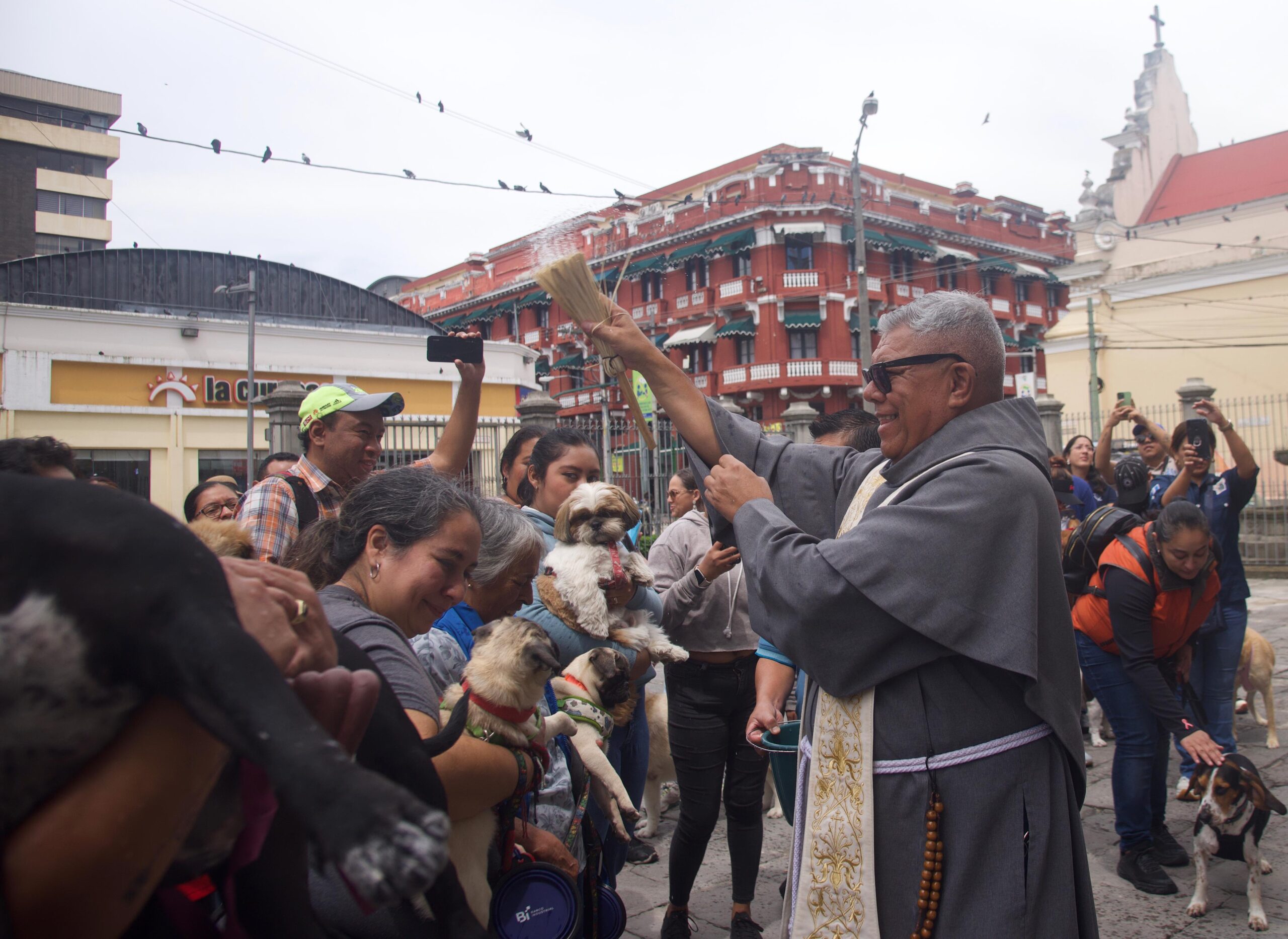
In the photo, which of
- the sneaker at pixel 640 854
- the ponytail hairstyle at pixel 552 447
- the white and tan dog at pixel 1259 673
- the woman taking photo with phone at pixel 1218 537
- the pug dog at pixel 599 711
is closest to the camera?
the pug dog at pixel 599 711

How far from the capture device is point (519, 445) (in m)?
4.36

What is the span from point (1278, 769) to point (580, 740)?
15.8ft

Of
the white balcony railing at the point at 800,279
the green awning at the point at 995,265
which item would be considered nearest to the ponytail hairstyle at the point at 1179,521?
the white balcony railing at the point at 800,279

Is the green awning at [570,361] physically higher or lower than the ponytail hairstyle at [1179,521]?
higher

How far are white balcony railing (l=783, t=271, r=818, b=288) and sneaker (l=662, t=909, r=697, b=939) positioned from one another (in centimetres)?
3133

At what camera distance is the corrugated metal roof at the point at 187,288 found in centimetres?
2017

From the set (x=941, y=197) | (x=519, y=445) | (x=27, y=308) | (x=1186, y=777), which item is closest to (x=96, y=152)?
(x=27, y=308)

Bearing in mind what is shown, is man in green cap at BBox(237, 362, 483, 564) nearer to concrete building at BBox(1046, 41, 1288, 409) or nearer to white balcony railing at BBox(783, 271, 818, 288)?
concrete building at BBox(1046, 41, 1288, 409)

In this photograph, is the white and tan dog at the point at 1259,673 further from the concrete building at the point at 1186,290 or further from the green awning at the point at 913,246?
the green awning at the point at 913,246

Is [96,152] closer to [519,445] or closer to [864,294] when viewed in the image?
[864,294]

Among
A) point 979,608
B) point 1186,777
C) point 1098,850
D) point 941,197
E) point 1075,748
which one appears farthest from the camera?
point 941,197

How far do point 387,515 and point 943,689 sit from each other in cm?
130

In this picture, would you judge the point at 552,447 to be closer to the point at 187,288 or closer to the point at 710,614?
the point at 710,614

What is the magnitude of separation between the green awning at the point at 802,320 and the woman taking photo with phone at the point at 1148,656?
97.7 feet
